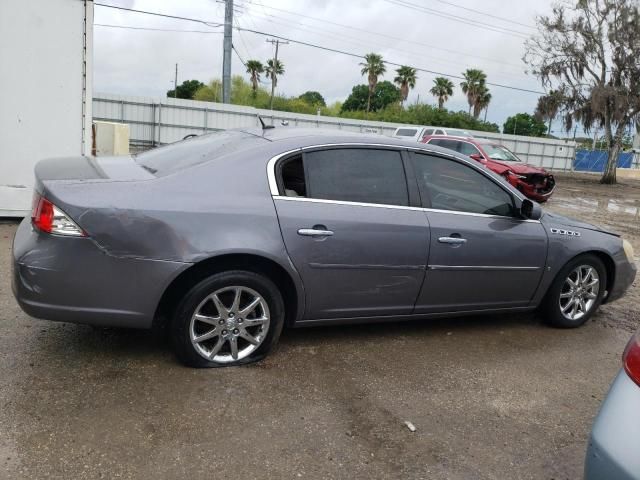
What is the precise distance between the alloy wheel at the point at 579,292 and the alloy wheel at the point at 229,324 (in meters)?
2.72

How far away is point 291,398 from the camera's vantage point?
3438 millimetres

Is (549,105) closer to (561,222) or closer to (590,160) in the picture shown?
(590,160)

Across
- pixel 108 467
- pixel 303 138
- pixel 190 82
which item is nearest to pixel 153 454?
pixel 108 467

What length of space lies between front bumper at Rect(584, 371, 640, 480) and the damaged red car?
43.5 feet

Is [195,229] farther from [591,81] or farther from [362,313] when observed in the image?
[591,81]

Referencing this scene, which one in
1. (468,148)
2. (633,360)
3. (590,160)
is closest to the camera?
(633,360)

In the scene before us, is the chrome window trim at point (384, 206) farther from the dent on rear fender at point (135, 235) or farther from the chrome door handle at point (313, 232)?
the dent on rear fender at point (135, 235)

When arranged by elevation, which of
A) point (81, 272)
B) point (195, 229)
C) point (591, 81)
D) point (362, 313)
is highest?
point (591, 81)

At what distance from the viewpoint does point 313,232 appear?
3705 millimetres

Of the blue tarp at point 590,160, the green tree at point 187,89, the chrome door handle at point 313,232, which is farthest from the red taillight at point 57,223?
the green tree at point 187,89

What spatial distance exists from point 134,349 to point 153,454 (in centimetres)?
124

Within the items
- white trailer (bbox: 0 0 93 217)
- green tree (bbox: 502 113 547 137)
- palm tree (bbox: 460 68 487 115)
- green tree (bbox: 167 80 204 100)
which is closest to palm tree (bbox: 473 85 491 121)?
palm tree (bbox: 460 68 487 115)

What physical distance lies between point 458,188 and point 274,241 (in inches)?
64.6

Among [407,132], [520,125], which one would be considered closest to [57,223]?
[407,132]
